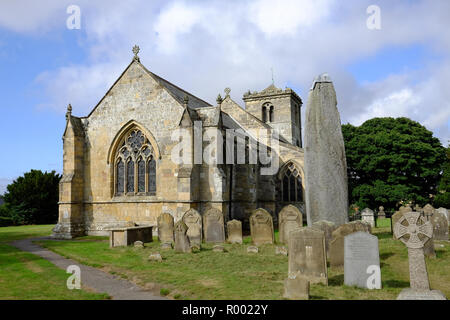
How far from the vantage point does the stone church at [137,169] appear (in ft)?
56.7

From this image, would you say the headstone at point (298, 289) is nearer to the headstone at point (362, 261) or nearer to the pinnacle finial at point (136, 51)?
the headstone at point (362, 261)

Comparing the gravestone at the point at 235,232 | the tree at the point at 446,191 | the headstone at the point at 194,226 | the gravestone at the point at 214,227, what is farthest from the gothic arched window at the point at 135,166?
the tree at the point at 446,191

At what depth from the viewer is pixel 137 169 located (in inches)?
753

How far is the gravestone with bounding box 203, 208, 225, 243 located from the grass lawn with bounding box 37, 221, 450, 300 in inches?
52.6

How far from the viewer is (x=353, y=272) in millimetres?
7492

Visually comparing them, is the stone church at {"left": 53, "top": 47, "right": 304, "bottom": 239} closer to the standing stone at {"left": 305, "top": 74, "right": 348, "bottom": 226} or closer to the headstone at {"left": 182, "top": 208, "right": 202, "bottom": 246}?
the headstone at {"left": 182, "top": 208, "right": 202, "bottom": 246}

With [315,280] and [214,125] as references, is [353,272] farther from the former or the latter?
[214,125]

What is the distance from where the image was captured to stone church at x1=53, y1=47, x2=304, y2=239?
17.3 m

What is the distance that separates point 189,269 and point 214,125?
910cm

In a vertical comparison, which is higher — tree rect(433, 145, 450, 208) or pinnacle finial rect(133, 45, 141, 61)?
pinnacle finial rect(133, 45, 141, 61)

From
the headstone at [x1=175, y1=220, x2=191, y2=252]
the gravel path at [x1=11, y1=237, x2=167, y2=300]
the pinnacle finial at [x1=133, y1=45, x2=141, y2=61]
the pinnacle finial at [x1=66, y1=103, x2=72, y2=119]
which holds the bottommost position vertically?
the gravel path at [x1=11, y1=237, x2=167, y2=300]

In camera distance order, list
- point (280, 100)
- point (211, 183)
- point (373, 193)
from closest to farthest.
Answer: point (211, 183), point (373, 193), point (280, 100)

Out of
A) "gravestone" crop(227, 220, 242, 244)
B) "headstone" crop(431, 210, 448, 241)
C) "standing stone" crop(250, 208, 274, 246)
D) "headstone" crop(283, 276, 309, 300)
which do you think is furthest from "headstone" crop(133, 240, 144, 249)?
"headstone" crop(431, 210, 448, 241)

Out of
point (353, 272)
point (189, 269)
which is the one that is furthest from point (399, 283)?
point (189, 269)
